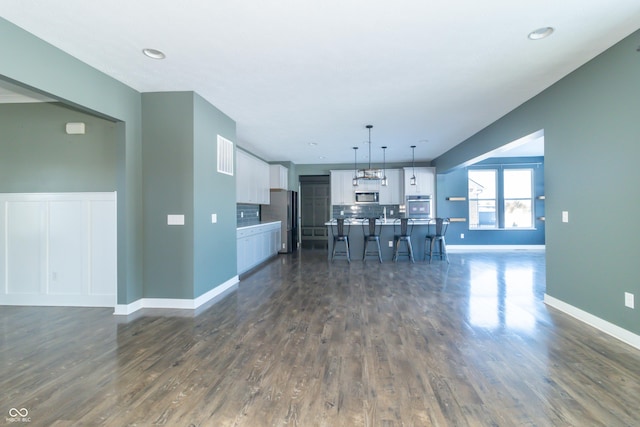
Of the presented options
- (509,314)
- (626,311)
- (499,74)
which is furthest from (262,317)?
(499,74)

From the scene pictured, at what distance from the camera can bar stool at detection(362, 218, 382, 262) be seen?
6.85m

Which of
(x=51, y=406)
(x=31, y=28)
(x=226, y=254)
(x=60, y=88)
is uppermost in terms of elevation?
(x=31, y=28)

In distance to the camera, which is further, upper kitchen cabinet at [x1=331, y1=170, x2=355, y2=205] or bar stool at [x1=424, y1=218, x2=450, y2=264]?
upper kitchen cabinet at [x1=331, y1=170, x2=355, y2=205]

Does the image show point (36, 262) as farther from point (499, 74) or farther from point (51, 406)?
point (499, 74)

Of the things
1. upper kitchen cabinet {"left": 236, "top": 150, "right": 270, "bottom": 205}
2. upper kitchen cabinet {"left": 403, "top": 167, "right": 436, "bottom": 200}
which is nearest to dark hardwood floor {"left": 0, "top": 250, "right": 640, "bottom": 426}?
upper kitchen cabinet {"left": 236, "top": 150, "right": 270, "bottom": 205}

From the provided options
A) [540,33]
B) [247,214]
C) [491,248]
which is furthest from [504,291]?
[247,214]

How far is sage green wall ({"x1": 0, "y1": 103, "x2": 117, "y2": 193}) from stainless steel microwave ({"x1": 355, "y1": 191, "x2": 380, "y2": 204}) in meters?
6.59

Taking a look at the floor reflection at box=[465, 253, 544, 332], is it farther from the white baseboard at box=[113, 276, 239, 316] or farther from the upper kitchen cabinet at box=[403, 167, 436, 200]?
the white baseboard at box=[113, 276, 239, 316]

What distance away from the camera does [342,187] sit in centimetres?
934

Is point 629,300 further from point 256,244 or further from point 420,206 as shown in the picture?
point 420,206

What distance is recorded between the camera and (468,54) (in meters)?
2.95

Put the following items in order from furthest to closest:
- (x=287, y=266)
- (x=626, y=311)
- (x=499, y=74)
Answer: (x=287, y=266) < (x=499, y=74) < (x=626, y=311)

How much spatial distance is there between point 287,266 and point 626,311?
511 centimetres

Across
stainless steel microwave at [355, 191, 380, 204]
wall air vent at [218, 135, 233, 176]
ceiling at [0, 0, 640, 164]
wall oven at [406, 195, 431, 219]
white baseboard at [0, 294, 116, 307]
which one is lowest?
white baseboard at [0, 294, 116, 307]
